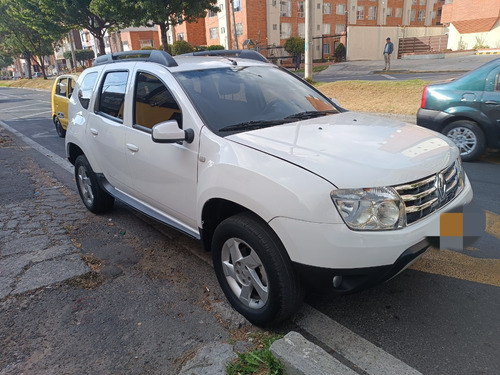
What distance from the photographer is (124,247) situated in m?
4.07

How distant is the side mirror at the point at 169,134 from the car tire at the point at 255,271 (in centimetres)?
71

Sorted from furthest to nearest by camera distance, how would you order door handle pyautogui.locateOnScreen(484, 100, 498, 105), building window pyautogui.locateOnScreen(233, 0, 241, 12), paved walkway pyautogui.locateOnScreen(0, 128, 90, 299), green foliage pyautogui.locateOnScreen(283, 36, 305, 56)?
building window pyautogui.locateOnScreen(233, 0, 241, 12) → green foliage pyautogui.locateOnScreen(283, 36, 305, 56) → door handle pyautogui.locateOnScreen(484, 100, 498, 105) → paved walkway pyautogui.locateOnScreen(0, 128, 90, 299)

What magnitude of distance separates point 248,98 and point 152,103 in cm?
87

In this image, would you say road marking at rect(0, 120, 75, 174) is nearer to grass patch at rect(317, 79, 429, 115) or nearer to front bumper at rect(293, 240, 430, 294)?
front bumper at rect(293, 240, 430, 294)

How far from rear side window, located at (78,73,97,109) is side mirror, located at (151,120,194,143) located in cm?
220

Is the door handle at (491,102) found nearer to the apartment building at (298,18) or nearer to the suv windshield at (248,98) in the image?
the suv windshield at (248,98)

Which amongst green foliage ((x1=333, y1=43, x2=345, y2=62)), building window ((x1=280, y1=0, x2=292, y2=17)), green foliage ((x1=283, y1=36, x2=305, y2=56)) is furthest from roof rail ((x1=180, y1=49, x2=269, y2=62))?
building window ((x1=280, y1=0, x2=292, y2=17))

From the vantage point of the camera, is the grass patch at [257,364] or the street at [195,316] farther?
the street at [195,316]

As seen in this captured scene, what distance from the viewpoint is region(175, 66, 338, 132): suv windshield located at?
307cm

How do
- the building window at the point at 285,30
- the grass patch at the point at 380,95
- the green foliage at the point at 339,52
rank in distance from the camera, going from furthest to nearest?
the building window at the point at 285,30, the green foliage at the point at 339,52, the grass patch at the point at 380,95

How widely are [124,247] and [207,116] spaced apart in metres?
1.86

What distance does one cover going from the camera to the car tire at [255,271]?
2.38 metres

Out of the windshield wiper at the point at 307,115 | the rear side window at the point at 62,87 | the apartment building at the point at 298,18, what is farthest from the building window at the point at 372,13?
the windshield wiper at the point at 307,115

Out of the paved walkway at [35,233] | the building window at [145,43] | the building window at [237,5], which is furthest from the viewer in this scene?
the building window at [145,43]
